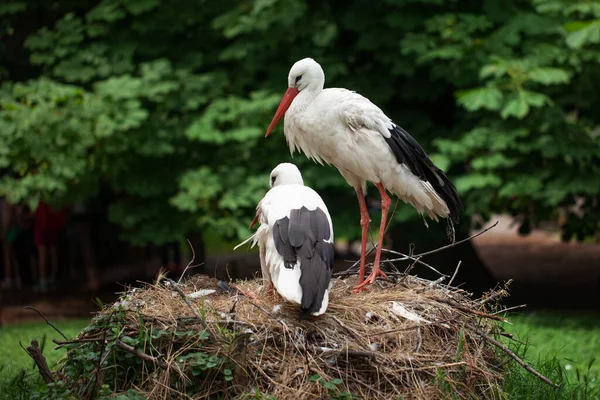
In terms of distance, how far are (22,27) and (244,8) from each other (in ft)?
11.0

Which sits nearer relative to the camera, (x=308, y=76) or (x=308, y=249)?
(x=308, y=249)

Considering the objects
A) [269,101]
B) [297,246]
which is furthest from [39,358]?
[269,101]

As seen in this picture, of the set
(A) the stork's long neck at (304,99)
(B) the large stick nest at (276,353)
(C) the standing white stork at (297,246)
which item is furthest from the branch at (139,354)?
(A) the stork's long neck at (304,99)

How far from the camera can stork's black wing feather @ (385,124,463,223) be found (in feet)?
17.3

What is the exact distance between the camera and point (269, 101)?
9078mm

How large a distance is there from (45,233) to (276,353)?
9.34 m

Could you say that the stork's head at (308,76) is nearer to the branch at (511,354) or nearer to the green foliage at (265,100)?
the branch at (511,354)

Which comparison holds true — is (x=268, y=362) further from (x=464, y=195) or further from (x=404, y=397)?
(x=464, y=195)

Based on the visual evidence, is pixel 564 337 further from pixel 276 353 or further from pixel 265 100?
pixel 276 353

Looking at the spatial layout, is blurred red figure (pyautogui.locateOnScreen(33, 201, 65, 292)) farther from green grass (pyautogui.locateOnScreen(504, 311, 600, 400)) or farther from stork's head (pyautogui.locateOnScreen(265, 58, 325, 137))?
stork's head (pyautogui.locateOnScreen(265, 58, 325, 137))

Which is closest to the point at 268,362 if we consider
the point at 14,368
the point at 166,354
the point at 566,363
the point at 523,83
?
the point at 166,354

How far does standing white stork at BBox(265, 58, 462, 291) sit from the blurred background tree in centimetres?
289

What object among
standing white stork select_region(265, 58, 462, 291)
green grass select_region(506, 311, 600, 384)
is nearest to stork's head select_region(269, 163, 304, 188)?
standing white stork select_region(265, 58, 462, 291)

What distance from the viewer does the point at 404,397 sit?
418 centimetres
